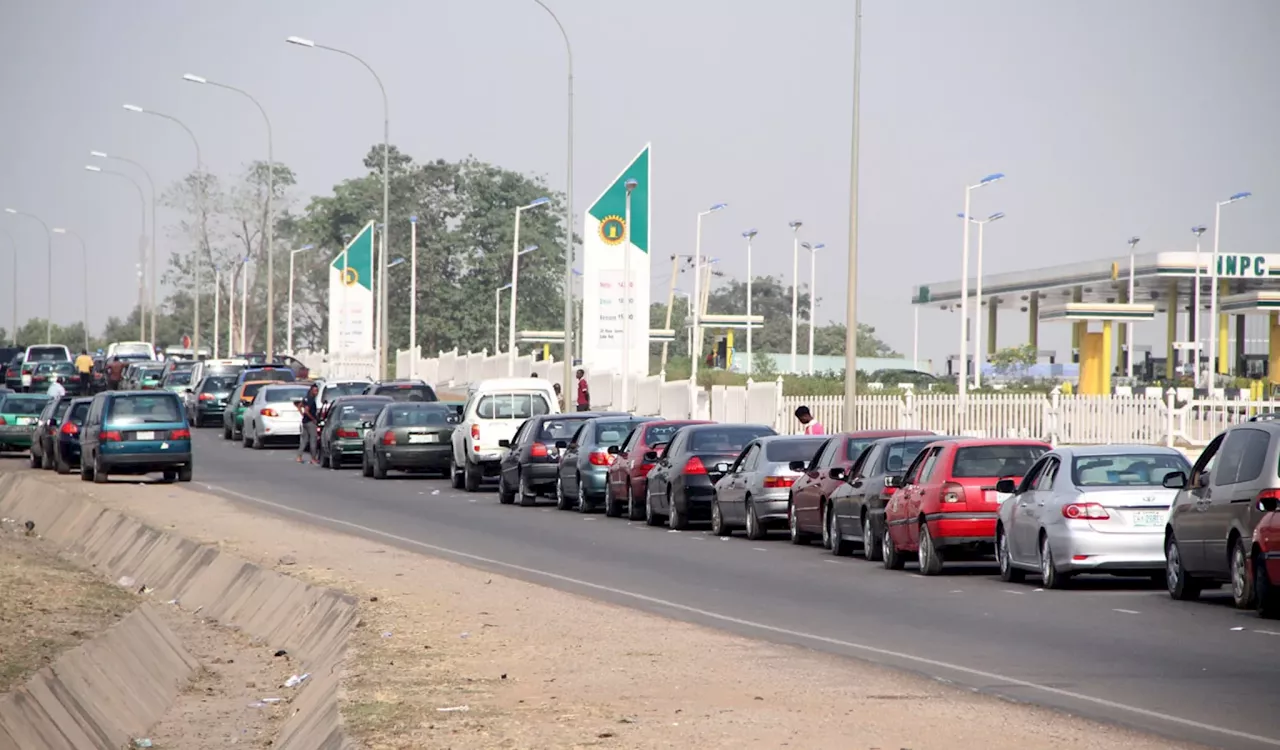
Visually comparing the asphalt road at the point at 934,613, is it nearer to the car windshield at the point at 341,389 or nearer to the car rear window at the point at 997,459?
the car rear window at the point at 997,459

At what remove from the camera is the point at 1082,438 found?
49.4 m

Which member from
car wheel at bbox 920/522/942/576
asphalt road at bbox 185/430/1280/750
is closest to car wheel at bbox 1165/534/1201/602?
asphalt road at bbox 185/430/1280/750

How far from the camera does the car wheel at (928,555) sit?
835 inches

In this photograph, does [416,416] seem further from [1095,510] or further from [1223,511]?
[1223,511]

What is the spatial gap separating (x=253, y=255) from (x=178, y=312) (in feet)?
107

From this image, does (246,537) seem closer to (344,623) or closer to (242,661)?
(242,661)

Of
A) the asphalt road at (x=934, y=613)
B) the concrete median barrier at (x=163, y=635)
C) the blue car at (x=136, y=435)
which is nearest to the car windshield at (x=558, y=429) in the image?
the asphalt road at (x=934, y=613)

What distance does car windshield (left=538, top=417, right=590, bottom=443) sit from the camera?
3459 centimetres

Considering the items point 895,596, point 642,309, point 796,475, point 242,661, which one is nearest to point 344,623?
point 242,661

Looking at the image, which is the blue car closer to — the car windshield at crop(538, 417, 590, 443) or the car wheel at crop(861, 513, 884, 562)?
the car windshield at crop(538, 417, 590, 443)

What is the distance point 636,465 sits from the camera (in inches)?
1217

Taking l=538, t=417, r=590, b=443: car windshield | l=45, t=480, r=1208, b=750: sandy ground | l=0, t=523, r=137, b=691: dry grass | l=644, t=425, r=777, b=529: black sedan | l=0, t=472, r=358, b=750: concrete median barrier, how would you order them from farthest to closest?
l=538, t=417, r=590, b=443: car windshield, l=644, t=425, r=777, b=529: black sedan, l=0, t=523, r=137, b=691: dry grass, l=0, t=472, r=358, b=750: concrete median barrier, l=45, t=480, r=1208, b=750: sandy ground

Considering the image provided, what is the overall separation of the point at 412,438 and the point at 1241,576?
86.6 feet

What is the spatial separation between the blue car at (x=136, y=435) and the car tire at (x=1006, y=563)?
829 inches
